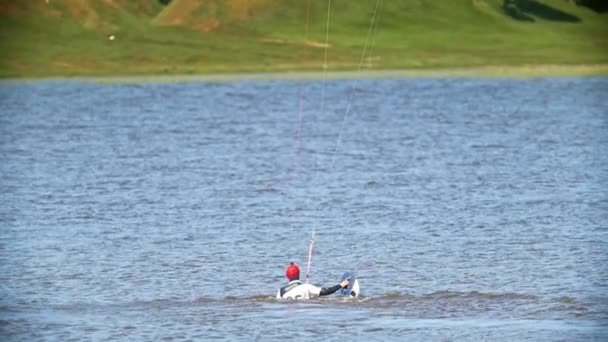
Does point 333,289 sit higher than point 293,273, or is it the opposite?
point 293,273

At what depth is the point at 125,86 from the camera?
3595 inches

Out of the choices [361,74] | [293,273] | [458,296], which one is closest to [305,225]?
[293,273]

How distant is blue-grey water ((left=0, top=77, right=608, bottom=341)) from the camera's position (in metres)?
25.2

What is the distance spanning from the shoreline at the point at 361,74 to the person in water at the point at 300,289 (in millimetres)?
67313

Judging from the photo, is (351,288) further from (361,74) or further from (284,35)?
(284,35)

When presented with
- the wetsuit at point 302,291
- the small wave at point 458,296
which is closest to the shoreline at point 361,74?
the small wave at point 458,296

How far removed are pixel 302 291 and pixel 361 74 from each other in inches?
2876

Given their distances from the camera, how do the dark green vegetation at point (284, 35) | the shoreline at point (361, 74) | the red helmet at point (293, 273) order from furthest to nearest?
the dark green vegetation at point (284, 35), the shoreline at point (361, 74), the red helmet at point (293, 273)

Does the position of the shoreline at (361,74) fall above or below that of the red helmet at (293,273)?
below

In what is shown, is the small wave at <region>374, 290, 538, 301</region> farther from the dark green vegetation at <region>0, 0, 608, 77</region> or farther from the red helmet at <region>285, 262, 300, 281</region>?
the dark green vegetation at <region>0, 0, 608, 77</region>

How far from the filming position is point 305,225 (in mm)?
35156

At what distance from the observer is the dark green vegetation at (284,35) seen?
101438 millimetres

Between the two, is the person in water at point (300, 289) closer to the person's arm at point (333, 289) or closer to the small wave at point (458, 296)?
the person's arm at point (333, 289)

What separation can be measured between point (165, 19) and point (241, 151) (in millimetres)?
69499
